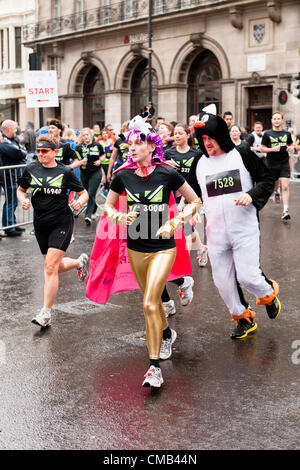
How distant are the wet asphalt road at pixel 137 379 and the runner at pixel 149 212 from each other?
1.80 ft

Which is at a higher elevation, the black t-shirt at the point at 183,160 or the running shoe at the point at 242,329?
the black t-shirt at the point at 183,160

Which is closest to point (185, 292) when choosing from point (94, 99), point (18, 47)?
point (94, 99)

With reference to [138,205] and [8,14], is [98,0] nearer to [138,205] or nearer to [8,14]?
[8,14]

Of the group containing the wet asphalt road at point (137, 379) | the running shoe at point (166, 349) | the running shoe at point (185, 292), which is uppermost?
the running shoe at point (185, 292)

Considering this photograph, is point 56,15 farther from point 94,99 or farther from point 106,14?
point 94,99

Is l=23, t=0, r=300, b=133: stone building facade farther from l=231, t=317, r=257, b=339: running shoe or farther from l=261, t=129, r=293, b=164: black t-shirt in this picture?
l=231, t=317, r=257, b=339: running shoe

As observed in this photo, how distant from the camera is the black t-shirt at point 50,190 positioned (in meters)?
6.25

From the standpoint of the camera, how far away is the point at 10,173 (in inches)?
472

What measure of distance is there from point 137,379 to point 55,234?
2.02 meters

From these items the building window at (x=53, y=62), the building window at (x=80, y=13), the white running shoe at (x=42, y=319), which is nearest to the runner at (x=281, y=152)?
the white running shoe at (x=42, y=319)

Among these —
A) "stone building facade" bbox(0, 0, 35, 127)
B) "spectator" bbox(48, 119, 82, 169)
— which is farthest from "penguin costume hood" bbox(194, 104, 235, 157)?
"stone building facade" bbox(0, 0, 35, 127)

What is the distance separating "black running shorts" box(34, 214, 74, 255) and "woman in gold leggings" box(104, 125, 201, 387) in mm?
1378

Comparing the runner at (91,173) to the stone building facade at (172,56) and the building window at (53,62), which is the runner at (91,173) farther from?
the building window at (53,62)

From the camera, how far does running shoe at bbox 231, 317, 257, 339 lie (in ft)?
18.5
